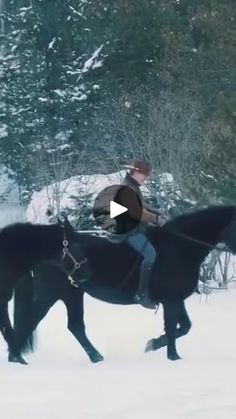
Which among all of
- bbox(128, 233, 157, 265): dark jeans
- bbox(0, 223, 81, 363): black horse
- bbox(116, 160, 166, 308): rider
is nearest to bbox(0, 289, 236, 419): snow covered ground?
bbox(0, 223, 81, 363): black horse

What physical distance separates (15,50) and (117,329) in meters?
20.7

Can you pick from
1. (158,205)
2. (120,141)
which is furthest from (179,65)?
(158,205)

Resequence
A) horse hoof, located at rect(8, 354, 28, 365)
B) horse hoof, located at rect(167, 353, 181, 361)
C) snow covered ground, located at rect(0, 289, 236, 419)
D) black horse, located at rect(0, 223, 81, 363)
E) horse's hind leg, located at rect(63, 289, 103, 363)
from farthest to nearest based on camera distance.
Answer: horse's hind leg, located at rect(63, 289, 103, 363) → black horse, located at rect(0, 223, 81, 363) → horse hoof, located at rect(8, 354, 28, 365) → horse hoof, located at rect(167, 353, 181, 361) → snow covered ground, located at rect(0, 289, 236, 419)

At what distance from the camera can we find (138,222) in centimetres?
1084

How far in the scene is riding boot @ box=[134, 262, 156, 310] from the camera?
35.7ft

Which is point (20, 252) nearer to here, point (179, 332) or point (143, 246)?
point (143, 246)

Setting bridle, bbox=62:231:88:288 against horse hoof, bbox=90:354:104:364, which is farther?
bridle, bbox=62:231:88:288

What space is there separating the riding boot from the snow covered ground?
1.88ft

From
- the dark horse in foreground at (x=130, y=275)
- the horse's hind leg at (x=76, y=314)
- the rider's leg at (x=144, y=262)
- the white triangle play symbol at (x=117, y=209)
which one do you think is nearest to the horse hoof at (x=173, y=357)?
the dark horse in foreground at (x=130, y=275)

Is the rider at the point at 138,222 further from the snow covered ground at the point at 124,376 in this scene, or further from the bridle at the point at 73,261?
the snow covered ground at the point at 124,376

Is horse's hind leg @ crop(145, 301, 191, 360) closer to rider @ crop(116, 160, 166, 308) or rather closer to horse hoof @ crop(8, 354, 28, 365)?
rider @ crop(116, 160, 166, 308)

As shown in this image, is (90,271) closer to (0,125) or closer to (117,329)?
(117,329)

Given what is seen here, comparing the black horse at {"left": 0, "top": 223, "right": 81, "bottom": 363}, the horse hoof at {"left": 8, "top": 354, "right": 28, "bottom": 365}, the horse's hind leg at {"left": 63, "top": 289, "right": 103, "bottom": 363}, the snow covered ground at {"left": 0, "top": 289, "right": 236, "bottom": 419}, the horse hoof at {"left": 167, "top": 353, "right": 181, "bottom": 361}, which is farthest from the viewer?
the horse's hind leg at {"left": 63, "top": 289, "right": 103, "bottom": 363}

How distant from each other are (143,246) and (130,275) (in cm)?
35
